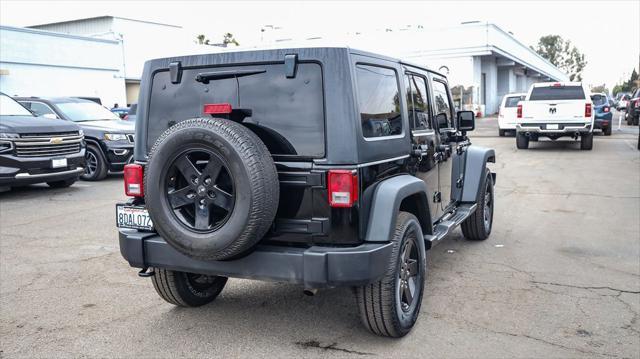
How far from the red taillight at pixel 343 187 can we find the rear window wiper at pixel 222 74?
85 cm

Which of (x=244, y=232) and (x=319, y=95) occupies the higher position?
(x=319, y=95)

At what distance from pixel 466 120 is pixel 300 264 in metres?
3.31

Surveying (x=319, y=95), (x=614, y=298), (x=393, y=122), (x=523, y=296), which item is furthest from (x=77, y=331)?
(x=614, y=298)

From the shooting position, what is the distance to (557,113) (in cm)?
1738

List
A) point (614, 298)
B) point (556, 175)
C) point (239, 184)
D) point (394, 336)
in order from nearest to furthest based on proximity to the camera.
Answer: point (239, 184) → point (394, 336) → point (614, 298) → point (556, 175)

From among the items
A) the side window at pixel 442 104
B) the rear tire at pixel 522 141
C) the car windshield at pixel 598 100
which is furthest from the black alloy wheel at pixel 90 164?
the car windshield at pixel 598 100

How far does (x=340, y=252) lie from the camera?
12.0 ft

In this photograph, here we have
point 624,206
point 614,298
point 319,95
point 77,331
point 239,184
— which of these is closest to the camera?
point 239,184

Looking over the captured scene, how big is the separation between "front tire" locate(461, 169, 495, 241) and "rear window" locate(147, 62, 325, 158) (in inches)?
128

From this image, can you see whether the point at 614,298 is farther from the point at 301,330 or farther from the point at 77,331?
the point at 77,331

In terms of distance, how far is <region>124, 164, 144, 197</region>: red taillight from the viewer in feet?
14.0

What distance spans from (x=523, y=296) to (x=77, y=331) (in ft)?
11.3

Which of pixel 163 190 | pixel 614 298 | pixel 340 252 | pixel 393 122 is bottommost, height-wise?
pixel 614 298

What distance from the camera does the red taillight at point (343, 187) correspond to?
Result: 3.64m
